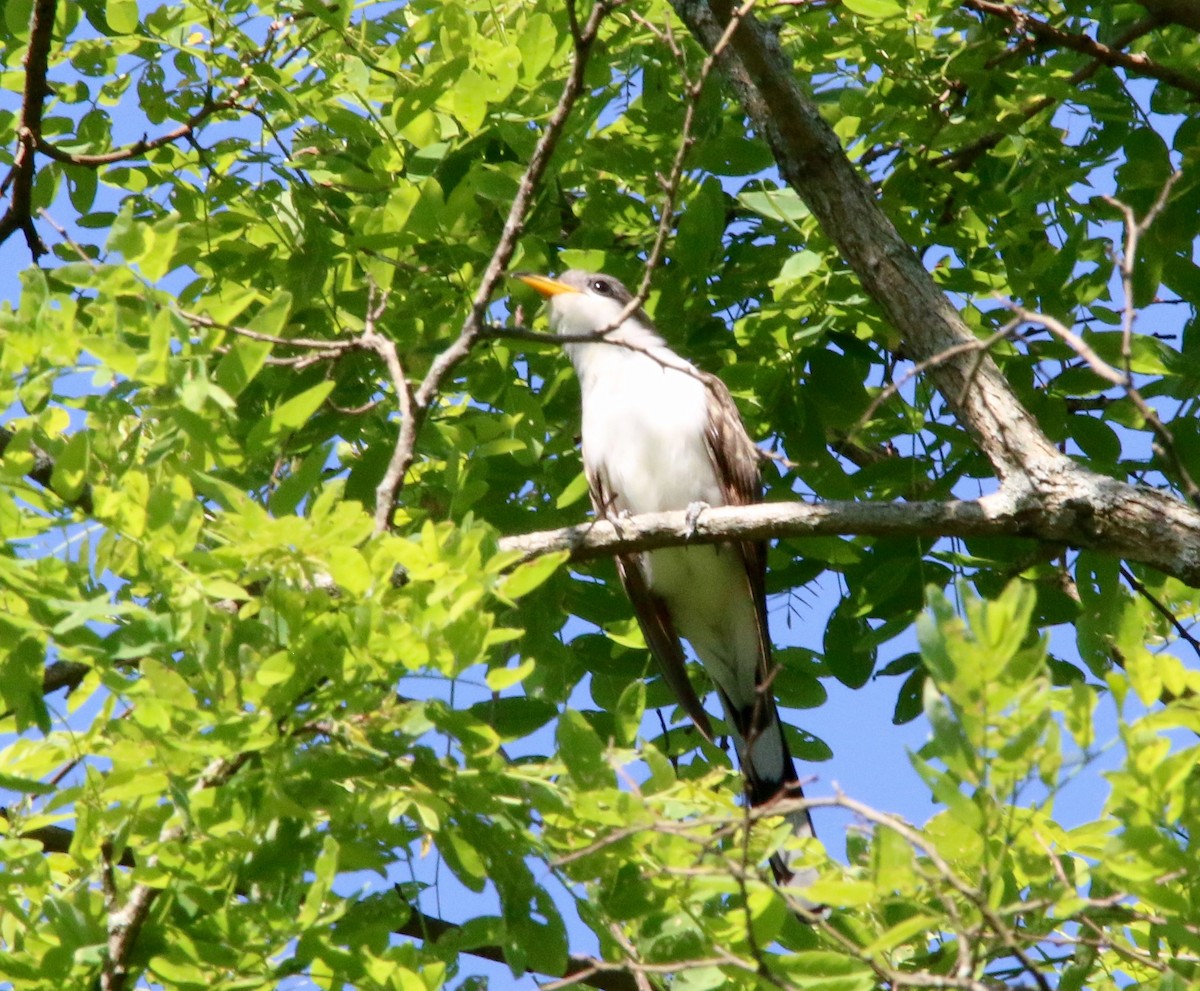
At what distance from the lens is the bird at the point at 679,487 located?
5.44m

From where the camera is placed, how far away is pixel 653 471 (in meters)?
6.05

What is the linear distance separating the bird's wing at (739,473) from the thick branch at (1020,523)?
43.9 inches

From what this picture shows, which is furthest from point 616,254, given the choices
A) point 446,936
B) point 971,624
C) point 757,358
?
point 971,624

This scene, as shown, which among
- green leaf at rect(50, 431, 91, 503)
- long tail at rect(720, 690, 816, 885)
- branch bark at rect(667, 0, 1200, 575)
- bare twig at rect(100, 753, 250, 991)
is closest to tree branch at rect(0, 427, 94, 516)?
green leaf at rect(50, 431, 91, 503)

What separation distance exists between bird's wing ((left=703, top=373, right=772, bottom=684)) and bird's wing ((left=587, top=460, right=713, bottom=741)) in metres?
0.28

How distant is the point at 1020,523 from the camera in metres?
4.07

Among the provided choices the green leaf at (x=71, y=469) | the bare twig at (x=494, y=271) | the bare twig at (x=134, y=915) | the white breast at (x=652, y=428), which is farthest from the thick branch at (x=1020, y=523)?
the white breast at (x=652, y=428)

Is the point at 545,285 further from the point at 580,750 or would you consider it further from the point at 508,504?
the point at 580,750

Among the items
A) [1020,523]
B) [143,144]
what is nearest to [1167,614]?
[1020,523]

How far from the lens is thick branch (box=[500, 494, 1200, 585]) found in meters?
3.96

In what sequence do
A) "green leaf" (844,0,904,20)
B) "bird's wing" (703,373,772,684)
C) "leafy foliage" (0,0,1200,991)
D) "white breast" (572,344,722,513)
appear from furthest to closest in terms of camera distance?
"white breast" (572,344,722,513) → "bird's wing" (703,373,772,684) → "green leaf" (844,0,904,20) → "leafy foliage" (0,0,1200,991)

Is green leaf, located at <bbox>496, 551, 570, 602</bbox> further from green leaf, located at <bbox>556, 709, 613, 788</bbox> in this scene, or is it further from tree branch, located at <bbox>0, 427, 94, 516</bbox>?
tree branch, located at <bbox>0, 427, 94, 516</bbox>

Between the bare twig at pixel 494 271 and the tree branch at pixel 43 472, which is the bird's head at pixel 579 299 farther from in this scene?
the tree branch at pixel 43 472

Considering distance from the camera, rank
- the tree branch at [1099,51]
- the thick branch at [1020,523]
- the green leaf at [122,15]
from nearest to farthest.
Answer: the thick branch at [1020,523] → the tree branch at [1099,51] → the green leaf at [122,15]
